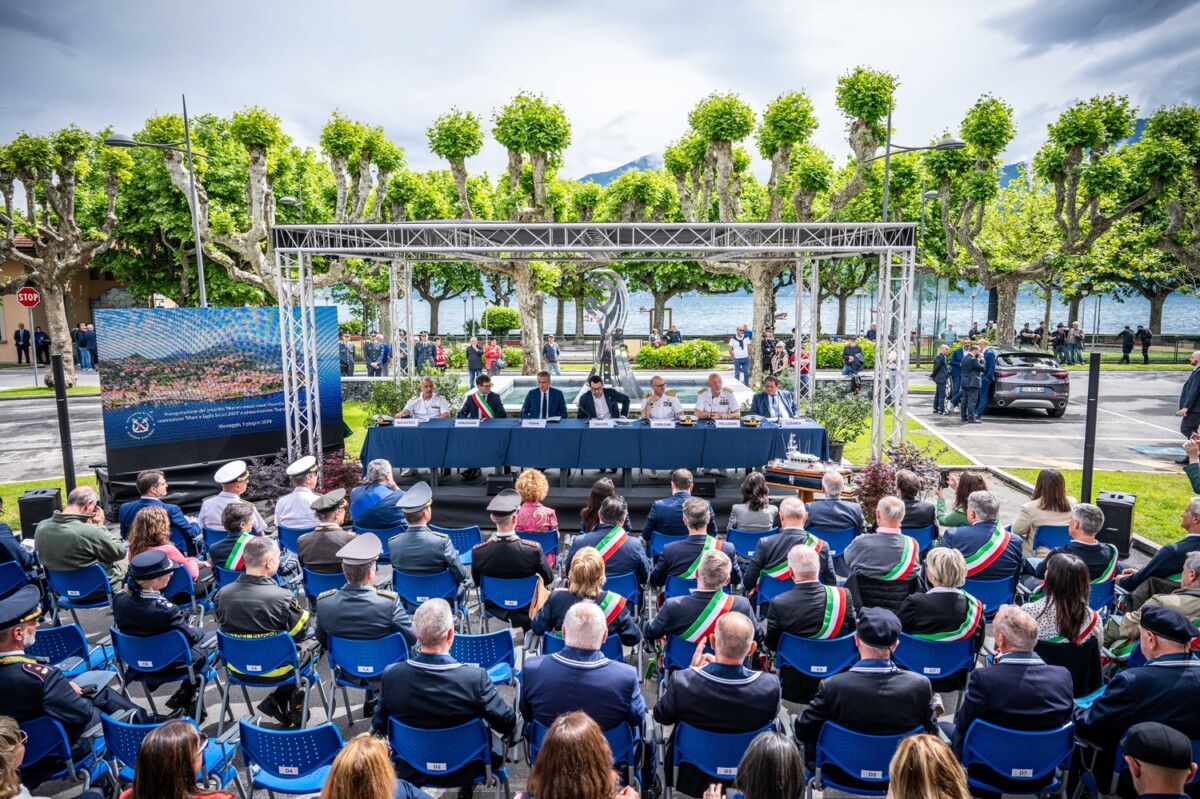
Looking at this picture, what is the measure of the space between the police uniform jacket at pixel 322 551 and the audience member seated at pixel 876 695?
11.5ft

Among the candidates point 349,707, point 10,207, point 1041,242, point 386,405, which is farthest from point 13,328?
point 1041,242

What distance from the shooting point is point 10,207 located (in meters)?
20.9

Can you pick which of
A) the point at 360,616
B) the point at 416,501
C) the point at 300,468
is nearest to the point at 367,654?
the point at 360,616

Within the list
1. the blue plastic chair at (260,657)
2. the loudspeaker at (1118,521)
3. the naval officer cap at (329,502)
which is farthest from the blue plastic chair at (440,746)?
the loudspeaker at (1118,521)

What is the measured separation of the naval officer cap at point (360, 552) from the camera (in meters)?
4.25

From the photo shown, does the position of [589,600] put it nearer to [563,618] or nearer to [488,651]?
[563,618]

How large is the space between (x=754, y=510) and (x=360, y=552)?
3.22 m

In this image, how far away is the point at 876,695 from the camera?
3.37m

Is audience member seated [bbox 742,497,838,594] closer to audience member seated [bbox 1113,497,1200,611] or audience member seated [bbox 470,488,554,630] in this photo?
audience member seated [bbox 470,488,554,630]

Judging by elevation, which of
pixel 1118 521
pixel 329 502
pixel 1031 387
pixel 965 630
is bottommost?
pixel 1118 521

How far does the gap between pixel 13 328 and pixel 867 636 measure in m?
39.0

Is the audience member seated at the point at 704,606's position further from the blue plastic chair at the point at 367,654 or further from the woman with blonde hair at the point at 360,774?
the woman with blonde hair at the point at 360,774

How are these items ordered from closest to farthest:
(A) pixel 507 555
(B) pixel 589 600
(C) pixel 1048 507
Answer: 1. (B) pixel 589 600
2. (A) pixel 507 555
3. (C) pixel 1048 507

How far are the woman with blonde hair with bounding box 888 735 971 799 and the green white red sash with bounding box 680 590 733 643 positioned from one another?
1.80m
